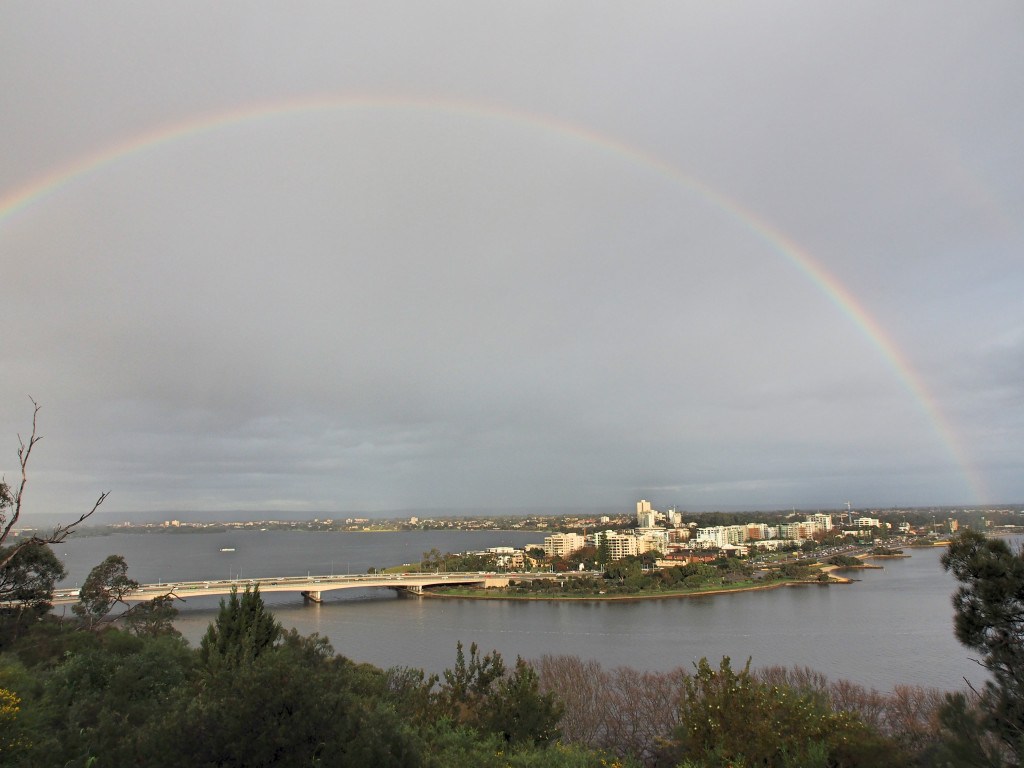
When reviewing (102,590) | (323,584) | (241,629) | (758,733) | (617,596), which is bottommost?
(617,596)

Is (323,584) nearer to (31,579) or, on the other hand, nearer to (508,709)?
(31,579)

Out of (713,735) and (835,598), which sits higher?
(713,735)

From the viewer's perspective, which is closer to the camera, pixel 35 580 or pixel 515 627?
pixel 35 580

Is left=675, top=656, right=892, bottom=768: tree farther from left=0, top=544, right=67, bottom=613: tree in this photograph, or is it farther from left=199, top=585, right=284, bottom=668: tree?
left=0, top=544, right=67, bottom=613: tree

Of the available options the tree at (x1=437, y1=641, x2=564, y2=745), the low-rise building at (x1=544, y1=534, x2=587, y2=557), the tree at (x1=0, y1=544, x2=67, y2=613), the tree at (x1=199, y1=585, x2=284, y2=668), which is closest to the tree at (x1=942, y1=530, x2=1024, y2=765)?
the tree at (x1=437, y1=641, x2=564, y2=745)

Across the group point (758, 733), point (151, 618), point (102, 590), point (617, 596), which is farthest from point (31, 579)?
point (617, 596)

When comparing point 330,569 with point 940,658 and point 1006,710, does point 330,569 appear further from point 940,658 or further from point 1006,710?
point 1006,710

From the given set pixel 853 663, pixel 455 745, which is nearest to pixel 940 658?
pixel 853 663
